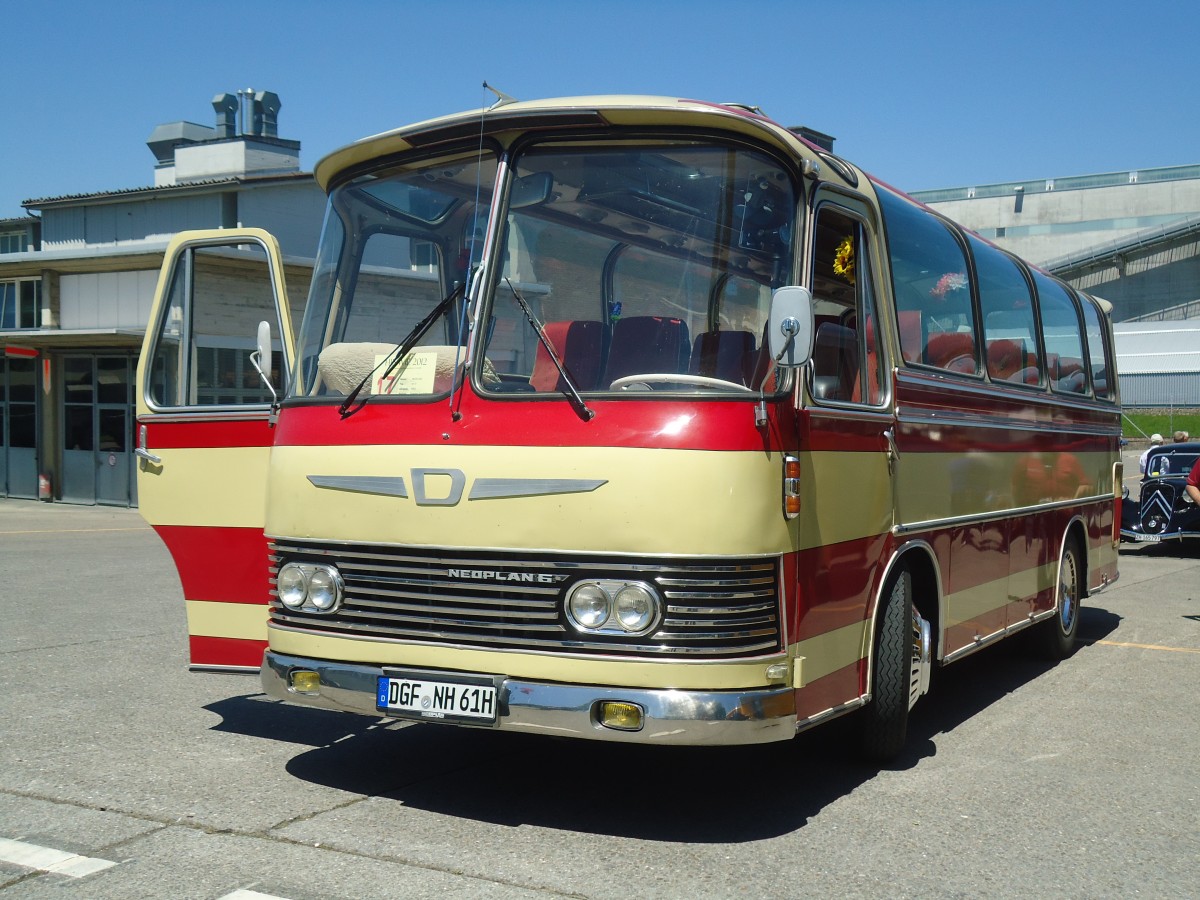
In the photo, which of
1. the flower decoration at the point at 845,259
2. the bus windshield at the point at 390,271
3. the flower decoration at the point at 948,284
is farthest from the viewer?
the flower decoration at the point at 948,284

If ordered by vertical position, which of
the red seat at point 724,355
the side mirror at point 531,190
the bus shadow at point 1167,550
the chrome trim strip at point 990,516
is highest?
the side mirror at point 531,190

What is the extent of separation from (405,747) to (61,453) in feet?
86.4

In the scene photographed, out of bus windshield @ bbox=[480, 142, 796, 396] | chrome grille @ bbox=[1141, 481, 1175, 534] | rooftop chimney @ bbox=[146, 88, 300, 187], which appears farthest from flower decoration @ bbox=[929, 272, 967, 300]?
rooftop chimney @ bbox=[146, 88, 300, 187]

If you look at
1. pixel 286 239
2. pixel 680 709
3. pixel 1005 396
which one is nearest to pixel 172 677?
pixel 680 709

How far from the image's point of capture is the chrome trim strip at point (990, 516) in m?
6.81

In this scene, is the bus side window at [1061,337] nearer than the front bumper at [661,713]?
No

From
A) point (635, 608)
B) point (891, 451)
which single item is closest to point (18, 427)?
point (891, 451)

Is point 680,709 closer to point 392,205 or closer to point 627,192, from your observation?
point 627,192

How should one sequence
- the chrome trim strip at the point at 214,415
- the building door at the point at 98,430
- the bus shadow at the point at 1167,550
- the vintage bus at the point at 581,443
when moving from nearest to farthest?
1. the vintage bus at the point at 581,443
2. the chrome trim strip at the point at 214,415
3. the bus shadow at the point at 1167,550
4. the building door at the point at 98,430

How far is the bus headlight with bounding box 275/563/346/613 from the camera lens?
578 centimetres

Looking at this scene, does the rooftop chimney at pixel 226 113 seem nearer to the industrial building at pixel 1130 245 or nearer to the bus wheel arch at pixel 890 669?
the industrial building at pixel 1130 245

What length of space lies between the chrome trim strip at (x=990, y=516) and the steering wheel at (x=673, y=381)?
1637 mm

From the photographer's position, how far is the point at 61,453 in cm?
3070

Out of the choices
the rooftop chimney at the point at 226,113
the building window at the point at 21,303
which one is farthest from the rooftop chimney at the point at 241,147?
the building window at the point at 21,303
